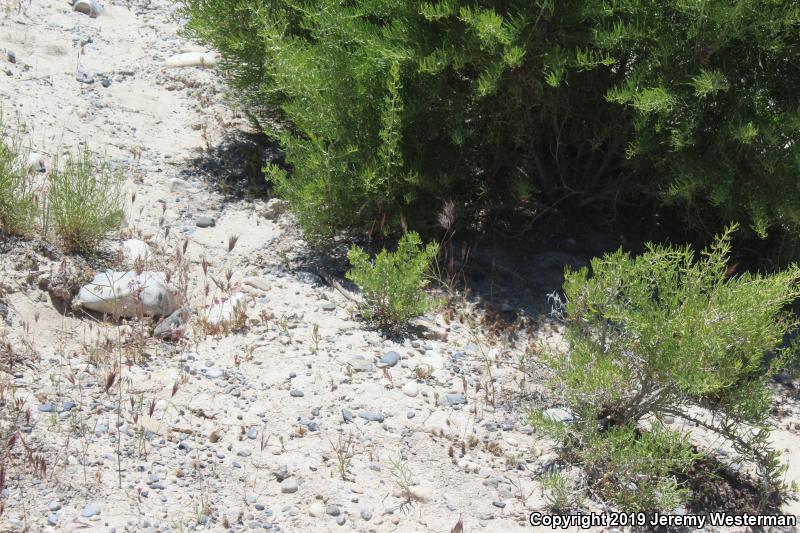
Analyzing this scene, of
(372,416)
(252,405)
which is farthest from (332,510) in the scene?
(252,405)

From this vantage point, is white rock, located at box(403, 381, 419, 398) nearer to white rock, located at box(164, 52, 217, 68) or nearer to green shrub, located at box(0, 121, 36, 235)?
green shrub, located at box(0, 121, 36, 235)

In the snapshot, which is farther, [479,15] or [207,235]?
[207,235]

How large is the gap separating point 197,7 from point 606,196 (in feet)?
11.1

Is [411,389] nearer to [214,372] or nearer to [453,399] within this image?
[453,399]

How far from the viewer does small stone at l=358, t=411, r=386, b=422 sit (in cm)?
409

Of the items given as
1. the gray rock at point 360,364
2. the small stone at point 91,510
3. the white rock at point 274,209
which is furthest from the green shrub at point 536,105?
the small stone at point 91,510

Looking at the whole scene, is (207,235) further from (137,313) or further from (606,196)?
(606,196)

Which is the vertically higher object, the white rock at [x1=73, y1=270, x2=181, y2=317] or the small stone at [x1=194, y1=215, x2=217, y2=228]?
the small stone at [x1=194, y1=215, x2=217, y2=228]

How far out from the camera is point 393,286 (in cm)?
468

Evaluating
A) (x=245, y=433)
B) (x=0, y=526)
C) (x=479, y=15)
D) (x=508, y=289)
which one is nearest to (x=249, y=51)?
(x=479, y=15)

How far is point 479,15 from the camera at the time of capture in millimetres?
4688

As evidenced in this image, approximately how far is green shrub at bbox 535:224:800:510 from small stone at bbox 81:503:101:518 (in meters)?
1.92

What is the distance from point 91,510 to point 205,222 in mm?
2739

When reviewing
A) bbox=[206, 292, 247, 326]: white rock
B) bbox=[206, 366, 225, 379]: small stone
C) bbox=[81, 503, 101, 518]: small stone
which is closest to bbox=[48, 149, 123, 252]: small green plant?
bbox=[206, 292, 247, 326]: white rock
